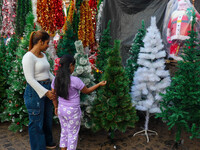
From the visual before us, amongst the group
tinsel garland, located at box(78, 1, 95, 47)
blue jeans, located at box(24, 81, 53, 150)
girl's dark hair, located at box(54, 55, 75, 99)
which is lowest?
blue jeans, located at box(24, 81, 53, 150)

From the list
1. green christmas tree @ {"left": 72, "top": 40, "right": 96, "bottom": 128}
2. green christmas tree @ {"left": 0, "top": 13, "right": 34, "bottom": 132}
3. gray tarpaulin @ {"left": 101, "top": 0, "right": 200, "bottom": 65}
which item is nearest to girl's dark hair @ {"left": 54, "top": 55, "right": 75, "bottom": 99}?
green christmas tree @ {"left": 72, "top": 40, "right": 96, "bottom": 128}

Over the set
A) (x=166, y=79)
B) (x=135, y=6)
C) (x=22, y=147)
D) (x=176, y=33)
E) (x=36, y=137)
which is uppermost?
(x=135, y=6)

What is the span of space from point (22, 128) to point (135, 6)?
14.7 ft

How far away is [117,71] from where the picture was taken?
311 centimetres

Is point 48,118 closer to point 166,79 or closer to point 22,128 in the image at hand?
point 22,128

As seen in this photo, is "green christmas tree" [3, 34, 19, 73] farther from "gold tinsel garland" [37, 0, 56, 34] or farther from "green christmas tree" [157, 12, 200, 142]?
"green christmas tree" [157, 12, 200, 142]

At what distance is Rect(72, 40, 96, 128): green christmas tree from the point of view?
10.5 feet

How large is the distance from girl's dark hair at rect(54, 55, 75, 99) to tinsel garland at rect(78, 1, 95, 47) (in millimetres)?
2841

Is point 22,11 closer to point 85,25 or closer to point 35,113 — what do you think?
point 85,25

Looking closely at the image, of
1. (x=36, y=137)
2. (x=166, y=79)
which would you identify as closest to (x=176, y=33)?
(x=166, y=79)

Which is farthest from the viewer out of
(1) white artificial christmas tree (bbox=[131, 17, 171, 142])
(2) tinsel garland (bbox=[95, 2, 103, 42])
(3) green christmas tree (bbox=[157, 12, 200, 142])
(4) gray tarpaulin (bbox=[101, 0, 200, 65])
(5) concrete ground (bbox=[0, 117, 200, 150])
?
(2) tinsel garland (bbox=[95, 2, 103, 42])

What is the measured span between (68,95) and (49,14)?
2627 mm

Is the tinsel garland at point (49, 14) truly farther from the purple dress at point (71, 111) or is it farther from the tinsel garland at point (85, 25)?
the purple dress at point (71, 111)

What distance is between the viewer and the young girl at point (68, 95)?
8.10 feet
